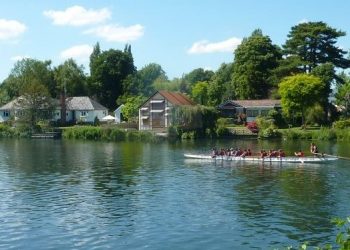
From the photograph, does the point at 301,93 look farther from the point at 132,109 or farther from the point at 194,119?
the point at 132,109

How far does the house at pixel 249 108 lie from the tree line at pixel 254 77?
3.18m

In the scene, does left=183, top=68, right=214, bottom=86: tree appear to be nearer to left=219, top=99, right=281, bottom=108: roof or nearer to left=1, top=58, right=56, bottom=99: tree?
left=1, top=58, right=56, bottom=99: tree

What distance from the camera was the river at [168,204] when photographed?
89.7 ft

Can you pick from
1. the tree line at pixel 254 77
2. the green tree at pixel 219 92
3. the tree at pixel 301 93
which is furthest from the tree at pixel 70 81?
the tree at pixel 301 93

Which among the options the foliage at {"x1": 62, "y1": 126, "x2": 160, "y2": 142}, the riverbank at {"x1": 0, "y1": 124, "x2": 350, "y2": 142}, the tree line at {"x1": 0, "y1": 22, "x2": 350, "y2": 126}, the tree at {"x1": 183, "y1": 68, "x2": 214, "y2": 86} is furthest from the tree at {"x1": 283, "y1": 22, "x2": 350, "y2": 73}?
the tree at {"x1": 183, "y1": 68, "x2": 214, "y2": 86}

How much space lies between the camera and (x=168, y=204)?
117 feet

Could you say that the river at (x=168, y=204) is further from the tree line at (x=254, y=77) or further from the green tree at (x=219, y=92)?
the green tree at (x=219, y=92)

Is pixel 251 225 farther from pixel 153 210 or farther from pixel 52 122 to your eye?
pixel 52 122

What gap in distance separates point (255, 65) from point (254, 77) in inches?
122

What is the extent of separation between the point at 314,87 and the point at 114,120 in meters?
46.1

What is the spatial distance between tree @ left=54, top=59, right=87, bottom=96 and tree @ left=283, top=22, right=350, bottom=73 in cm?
5914

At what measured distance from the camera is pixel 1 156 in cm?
6869

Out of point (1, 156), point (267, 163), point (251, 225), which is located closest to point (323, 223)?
point (251, 225)

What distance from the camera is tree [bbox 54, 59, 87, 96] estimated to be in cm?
14112
